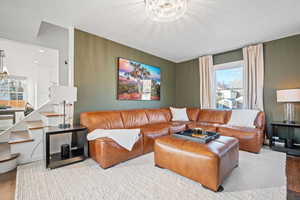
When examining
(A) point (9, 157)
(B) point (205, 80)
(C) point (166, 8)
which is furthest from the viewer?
(B) point (205, 80)

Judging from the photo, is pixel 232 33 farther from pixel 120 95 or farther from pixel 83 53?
pixel 83 53

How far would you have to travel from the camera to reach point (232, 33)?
2922 mm

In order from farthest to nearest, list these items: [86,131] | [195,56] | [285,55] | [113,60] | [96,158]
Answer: [195,56], [113,60], [285,55], [86,131], [96,158]

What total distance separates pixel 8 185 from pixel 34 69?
13.9 feet

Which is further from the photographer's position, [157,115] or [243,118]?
[157,115]

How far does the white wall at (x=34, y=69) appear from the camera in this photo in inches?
167

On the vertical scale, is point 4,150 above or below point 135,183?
above

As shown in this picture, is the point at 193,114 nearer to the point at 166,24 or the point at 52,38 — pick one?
the point at 166,24

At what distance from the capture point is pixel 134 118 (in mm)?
3283

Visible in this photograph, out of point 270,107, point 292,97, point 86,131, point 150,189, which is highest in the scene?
point 292,97

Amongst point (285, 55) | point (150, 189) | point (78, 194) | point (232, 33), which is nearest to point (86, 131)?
point (78, 194)

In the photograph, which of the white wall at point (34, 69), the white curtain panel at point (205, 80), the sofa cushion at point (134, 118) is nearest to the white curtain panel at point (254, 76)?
the white curtain panel at point (205, 80)

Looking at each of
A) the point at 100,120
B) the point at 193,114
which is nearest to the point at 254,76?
the point at 193,114

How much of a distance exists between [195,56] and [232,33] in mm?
1605
